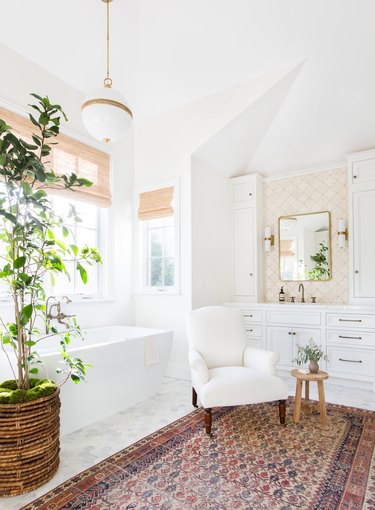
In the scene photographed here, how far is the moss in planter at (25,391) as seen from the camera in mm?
1957

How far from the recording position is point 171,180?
422 cm

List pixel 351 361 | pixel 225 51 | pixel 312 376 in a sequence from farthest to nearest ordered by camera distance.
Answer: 1. pixel 351 361
2. pixel 225 51
3. pixel 312 376

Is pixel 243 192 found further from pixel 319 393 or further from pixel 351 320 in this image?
pixel 319 393

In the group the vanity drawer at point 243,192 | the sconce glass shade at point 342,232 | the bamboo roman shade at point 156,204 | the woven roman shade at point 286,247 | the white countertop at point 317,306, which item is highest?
the vanity drawer at point 243,192

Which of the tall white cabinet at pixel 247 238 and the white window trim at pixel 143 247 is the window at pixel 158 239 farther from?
the tall white cabinet at pixel 247 238

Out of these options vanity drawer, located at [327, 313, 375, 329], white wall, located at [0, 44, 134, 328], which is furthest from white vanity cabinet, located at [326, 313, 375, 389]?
white wall, located at [0, 44, 134, 328]

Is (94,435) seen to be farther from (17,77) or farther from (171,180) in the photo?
(17,77)

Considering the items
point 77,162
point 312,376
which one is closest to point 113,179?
point 77,162

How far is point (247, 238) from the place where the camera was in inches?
186

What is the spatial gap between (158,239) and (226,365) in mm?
1888

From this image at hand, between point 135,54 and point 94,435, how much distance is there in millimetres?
3615

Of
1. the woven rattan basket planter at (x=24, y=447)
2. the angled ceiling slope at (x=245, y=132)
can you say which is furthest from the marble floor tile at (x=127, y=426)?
the angled ceiling slope at (x=245, y=132)

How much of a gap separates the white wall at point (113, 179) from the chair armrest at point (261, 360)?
177cm

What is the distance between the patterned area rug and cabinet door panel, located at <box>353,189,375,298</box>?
1565 mm
